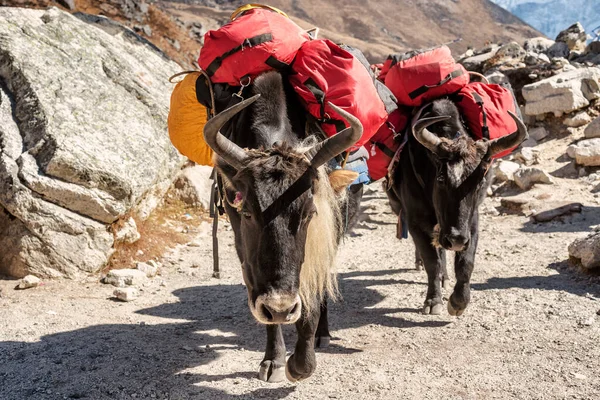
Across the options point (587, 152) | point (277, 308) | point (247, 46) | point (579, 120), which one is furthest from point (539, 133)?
point (277, 308)

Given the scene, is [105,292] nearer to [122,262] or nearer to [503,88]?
[122,262]

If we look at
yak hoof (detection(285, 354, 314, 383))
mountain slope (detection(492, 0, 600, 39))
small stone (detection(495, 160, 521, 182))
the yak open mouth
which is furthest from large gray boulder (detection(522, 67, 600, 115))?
mountain slope (detection(492, 0, 600, 39))

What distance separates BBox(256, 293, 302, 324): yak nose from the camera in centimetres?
258

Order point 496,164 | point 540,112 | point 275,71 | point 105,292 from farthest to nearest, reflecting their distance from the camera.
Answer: point 540,112 < point 496,164 < point 105,292 < point 275,71

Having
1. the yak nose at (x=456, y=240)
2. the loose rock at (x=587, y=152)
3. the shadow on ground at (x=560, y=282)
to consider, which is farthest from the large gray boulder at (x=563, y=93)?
the yak nose at (x=456, y=240)

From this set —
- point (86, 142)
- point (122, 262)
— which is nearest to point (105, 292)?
point (122, 262)

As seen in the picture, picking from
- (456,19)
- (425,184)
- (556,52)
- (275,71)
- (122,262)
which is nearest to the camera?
(275,71)

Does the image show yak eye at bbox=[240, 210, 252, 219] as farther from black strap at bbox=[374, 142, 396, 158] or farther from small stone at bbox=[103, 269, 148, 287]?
small stone at bbox=[103, 269, 148, 287]

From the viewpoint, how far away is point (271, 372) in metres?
3.42

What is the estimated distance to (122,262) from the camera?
5.73 m

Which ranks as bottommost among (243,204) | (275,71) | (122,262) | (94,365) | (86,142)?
(122,262)

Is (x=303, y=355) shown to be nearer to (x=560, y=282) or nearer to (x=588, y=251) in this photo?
(x=560, y=282)

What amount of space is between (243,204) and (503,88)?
330 cm

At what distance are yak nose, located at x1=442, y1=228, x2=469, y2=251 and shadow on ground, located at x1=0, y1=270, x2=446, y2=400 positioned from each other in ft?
2.46
